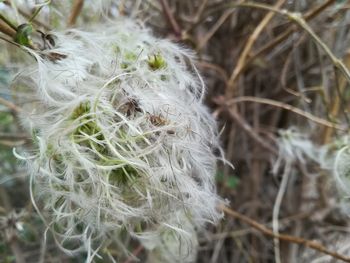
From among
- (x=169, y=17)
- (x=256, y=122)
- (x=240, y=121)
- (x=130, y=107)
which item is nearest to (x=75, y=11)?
(x=169, y=17)

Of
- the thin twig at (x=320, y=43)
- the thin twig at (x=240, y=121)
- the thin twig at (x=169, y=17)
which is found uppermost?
the thin twig at (x=320, y=43)

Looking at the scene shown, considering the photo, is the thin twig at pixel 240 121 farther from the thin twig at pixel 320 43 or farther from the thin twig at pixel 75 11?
the thin twig at pixel 75 11

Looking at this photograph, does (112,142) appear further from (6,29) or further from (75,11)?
(75,11)

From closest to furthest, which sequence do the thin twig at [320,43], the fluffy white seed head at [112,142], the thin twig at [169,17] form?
the fluffy white seed head at [112,142], the thin twig at [320,43], the thin twig at [169,17]

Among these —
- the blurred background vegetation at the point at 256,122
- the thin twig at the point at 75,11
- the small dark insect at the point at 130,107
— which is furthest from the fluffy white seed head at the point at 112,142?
the blurred background vegetation at the point at 256,122

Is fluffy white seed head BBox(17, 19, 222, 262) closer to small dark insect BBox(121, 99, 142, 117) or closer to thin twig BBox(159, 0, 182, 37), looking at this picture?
small dark insect BBox(121, 99, 142, 117)

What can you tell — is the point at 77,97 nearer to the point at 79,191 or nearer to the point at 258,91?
the point at 79,191
